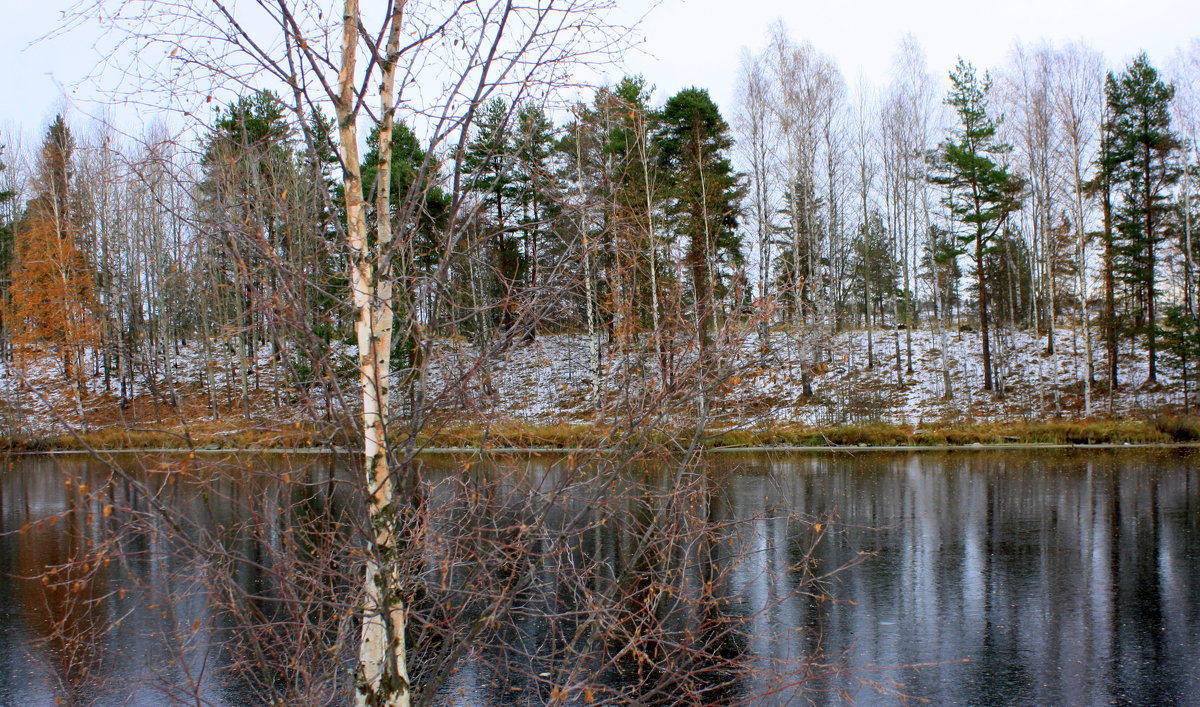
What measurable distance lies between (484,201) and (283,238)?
0.85 meters

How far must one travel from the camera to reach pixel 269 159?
11.1ft

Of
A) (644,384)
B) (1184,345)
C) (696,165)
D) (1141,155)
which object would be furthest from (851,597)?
(1141,155)

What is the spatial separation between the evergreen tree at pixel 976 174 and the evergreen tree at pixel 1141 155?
3.63m

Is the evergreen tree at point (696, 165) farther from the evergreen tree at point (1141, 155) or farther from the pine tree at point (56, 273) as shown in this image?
the pine tree at point (56, 273)

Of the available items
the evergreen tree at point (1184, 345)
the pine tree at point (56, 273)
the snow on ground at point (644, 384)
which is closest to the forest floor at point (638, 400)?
the snow on ground at point (644, 384)

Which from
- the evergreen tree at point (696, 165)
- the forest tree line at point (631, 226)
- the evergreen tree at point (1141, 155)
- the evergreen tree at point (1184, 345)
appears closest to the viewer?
the forest tree line at point (631, 226)

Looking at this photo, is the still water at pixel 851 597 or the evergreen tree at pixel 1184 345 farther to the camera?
the evergreen tree at pixel 1184 345

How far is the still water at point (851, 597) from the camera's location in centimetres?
428

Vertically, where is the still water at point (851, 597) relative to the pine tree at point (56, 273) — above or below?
below

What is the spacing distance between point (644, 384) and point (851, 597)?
21.1 ft

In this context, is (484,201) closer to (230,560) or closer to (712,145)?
(230,560)

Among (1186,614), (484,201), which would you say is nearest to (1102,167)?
(1186,614)

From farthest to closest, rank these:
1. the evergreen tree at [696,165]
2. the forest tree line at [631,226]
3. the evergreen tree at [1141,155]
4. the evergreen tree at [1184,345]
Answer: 1. the evergreen tree at [1141,155]
2. the evergreen tree at [696,165]
3. the evergreen tree at [1184,345]
4. the forest tree line at [631,226]

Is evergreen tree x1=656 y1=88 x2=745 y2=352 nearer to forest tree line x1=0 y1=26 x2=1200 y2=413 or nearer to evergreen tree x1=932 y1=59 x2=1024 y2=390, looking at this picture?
forest tree line x1=0 y1=26 x2=1200 y2=413
